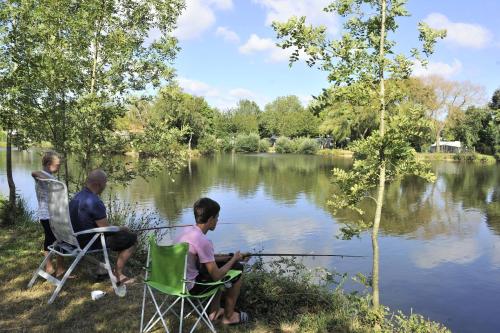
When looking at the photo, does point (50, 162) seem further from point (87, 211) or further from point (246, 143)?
point (246, 143)

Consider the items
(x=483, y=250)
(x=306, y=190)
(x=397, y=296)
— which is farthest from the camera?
(x=306, y=190)

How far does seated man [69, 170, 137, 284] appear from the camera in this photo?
15.0ft

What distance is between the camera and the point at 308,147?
70.6 m

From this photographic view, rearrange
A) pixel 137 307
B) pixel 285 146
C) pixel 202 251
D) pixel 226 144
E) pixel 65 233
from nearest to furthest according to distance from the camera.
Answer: pixel 202 251 → pixel 137 307 → pixel 65 233 → pixel 226 144 → pixel 285 146

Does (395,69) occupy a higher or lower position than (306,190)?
higher

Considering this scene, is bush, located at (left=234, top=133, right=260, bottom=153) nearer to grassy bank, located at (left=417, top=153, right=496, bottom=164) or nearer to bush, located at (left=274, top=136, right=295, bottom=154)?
bush, located at (left=274, top=136, right=295, bottom=154)

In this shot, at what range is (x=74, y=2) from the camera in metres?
7.68

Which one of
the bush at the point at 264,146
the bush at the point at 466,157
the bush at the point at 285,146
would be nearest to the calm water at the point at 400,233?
the bush at the point at 466,157

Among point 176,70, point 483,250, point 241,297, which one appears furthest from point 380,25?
point 483,250

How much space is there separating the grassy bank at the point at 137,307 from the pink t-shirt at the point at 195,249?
2.26 ft

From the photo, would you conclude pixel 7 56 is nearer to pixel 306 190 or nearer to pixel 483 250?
pixel 483 250

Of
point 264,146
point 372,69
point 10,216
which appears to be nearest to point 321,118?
point 372,69

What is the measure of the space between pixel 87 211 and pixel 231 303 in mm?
1752

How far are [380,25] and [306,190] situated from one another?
60.8 feet
